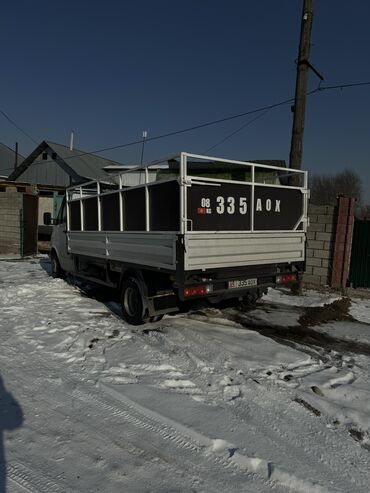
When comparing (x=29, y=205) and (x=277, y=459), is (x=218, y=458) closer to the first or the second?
(x=277, y=459)

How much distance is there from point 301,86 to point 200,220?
19.1 ft

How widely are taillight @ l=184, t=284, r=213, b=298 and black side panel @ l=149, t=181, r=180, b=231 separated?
86 centimetres

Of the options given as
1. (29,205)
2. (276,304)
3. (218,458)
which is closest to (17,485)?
(218,458)

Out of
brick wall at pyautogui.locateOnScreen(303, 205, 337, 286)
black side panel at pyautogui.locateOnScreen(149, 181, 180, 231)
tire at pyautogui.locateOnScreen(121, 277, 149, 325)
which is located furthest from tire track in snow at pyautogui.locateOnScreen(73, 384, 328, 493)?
brick wall at pyautogui.locateOnScreen(303, 205, 337, 286)

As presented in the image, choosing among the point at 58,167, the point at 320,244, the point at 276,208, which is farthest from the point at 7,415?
the point at 58,167

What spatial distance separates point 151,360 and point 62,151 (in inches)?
1225

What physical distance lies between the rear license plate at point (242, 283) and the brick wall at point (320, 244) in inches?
167

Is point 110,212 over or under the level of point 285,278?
over

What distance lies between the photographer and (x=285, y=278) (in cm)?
631

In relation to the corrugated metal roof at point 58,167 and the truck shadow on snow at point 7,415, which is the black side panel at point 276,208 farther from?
the corrugated metal roof at point 58,167

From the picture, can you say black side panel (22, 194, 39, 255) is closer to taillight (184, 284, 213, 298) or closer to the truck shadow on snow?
taillight (184, 284, 213, 298)

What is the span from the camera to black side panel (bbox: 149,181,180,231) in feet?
16.2

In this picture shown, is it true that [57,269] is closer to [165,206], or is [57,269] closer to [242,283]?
[165,206]

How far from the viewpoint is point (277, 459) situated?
268cm
